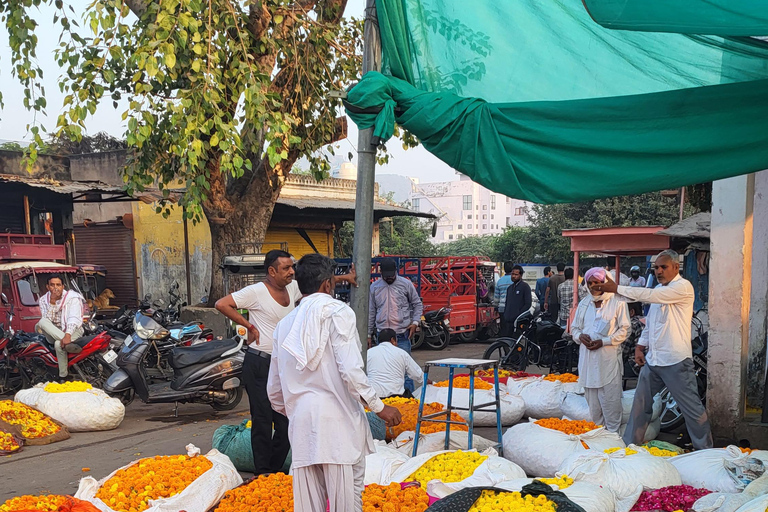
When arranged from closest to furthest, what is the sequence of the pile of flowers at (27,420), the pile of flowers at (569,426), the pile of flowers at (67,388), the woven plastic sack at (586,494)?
the woven plastic sack at (586,494) → the pile of flowers at (569,426) → the pile of flowers at (27,420) → the pile of flowers at (67,388)

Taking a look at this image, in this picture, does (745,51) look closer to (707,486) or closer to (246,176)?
(707,486)

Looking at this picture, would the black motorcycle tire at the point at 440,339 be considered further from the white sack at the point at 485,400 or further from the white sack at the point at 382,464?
the white sack at the point at 382,464

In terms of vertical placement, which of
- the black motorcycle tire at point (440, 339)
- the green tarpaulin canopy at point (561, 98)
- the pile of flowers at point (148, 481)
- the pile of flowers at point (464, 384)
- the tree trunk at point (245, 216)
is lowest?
the black motorcycle tire at point (440, 339)

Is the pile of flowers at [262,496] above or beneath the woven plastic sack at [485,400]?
above

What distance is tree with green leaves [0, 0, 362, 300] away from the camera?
8172 mm

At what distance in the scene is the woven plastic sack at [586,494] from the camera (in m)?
4.34

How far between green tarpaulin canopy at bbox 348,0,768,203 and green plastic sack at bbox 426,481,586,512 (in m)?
1.64

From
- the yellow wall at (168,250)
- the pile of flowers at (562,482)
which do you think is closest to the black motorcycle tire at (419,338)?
the yellow wall at (168,250)

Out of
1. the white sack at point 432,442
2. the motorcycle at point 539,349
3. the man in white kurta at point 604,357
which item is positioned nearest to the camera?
the white sack at point 432,442

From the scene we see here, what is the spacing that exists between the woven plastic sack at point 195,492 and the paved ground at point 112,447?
1.42m

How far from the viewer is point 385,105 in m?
3.92

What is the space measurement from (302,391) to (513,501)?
1.31m

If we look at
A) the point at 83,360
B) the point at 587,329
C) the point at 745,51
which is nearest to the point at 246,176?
the point at 83,360

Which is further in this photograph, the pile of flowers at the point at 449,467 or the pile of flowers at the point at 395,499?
the pile of flowers at the point at 449,467
